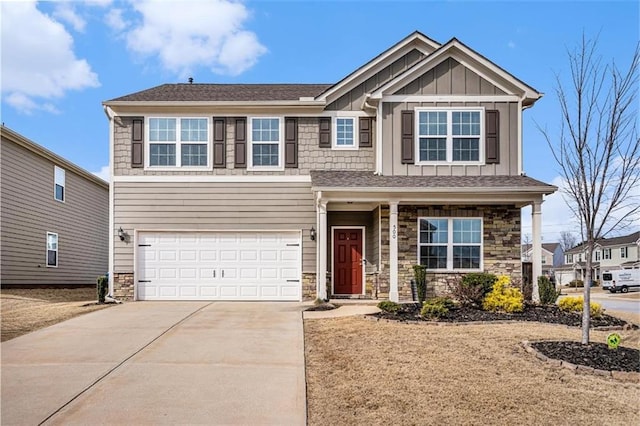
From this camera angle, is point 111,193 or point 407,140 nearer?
point 407,140

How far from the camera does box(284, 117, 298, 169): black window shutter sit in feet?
53.0

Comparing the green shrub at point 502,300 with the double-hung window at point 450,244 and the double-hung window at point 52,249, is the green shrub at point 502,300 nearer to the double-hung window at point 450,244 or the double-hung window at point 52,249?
the double-hung window at point 450,244

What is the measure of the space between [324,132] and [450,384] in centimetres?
1031

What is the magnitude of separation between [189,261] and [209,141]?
3434 millimetres

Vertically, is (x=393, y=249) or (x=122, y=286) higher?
(x=393, y=249)

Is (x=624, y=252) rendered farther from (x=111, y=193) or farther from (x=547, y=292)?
(x=111, y=193)

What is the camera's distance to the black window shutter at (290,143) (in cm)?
1616

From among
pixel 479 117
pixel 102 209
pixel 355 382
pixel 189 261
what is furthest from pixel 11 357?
pixel 102 209

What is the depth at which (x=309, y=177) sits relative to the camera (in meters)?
16.1

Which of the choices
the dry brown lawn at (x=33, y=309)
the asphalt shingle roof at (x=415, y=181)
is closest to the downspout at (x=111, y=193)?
the dry brown lawn at (x=33, y=309)

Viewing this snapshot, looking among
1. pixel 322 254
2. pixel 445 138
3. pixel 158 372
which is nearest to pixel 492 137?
pixel 445 138

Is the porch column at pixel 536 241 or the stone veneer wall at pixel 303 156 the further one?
the stone veneer wall at pixel 303 156

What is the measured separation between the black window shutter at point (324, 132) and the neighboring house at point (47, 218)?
9714mm

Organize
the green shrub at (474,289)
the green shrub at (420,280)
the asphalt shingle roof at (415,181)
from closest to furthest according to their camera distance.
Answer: the green shrub at (474,289), the green shrub at (420,280), the asphalt shingle roof at (415,181)
